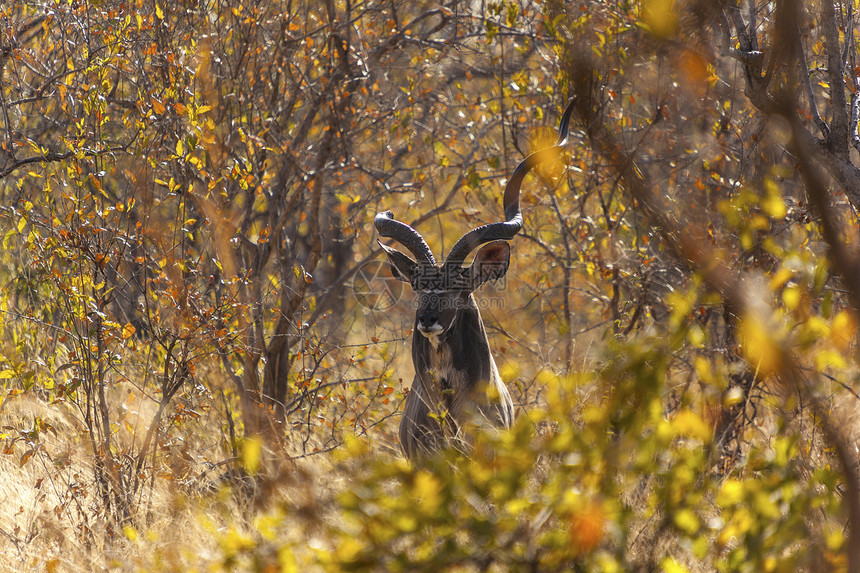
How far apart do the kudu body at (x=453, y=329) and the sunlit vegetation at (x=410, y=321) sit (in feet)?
1.23

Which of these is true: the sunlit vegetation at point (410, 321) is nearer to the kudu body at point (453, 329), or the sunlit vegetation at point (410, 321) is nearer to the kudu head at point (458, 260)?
the kudu body at point (453, 329)

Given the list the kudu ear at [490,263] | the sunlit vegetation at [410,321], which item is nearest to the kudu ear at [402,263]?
the kudu ear at [490,263]

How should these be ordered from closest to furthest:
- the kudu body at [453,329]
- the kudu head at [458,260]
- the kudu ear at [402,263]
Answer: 1. the kudu body at [453,329]
2. the kudu head at [458,260]
3. the kudu ear at [402,263]

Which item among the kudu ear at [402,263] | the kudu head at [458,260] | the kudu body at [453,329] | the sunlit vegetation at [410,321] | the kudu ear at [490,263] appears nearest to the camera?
the sunlit vegetation at [410,321]

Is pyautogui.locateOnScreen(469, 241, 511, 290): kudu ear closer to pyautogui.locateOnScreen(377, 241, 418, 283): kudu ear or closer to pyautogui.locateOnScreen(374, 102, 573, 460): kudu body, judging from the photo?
pyautogui.locateOnScreen(374, 102, 573, 460): kudu body

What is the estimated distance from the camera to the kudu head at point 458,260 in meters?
6.39

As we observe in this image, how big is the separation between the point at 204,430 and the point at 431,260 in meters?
2.35

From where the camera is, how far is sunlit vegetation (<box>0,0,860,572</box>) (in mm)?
2969

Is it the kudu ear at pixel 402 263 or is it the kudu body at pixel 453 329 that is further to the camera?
the kudu ear at pixel 402 263

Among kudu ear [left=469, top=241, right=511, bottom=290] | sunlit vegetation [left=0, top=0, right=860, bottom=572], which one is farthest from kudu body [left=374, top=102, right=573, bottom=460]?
sunlit vegetation [left=0, top=0, right=860, bottom=572]

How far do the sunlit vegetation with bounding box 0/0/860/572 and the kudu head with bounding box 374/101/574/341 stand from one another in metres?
0.68

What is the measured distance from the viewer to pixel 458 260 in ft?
21.7

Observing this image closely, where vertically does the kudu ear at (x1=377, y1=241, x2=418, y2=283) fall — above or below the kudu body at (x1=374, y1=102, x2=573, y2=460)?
above

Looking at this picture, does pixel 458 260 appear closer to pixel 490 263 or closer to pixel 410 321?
pixel 490 263
